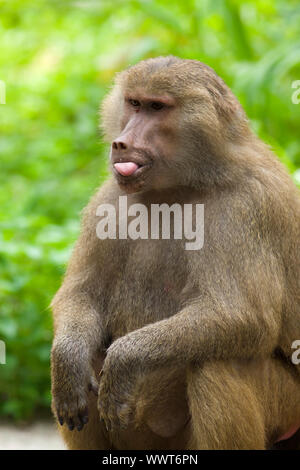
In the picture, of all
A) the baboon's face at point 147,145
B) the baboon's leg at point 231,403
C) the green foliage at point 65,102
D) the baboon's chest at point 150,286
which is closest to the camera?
the baboon's leg at point 231,403

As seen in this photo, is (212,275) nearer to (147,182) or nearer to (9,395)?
(147,182)

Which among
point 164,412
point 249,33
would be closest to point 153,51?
point 249,33

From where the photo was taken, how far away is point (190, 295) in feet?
11.6

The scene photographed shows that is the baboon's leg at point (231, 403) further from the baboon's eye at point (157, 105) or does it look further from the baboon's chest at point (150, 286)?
the baboon's eye at point (157, 105)

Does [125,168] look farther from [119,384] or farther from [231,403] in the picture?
[231,403]

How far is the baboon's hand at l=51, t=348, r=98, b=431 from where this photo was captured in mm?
3621

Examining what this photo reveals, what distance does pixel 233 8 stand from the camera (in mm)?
7262

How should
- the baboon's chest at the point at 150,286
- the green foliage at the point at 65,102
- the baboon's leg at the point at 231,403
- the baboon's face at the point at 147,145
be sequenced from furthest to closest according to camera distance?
the green foliage at the point at 65,102, the baboon's chest at the point at 150,286, the baboon's face at the point at 147,145, the baboon's leg at the point at 231,403

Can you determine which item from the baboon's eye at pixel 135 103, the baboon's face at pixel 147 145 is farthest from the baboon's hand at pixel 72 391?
the baboon's eye at pixel 135 103

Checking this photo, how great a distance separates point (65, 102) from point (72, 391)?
5.87 m

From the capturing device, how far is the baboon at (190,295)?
135 inches

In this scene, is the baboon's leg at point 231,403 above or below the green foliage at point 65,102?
below

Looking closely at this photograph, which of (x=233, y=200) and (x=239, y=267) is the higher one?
(x=233, y=200)

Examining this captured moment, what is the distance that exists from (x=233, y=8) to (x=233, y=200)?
4.12 meters
